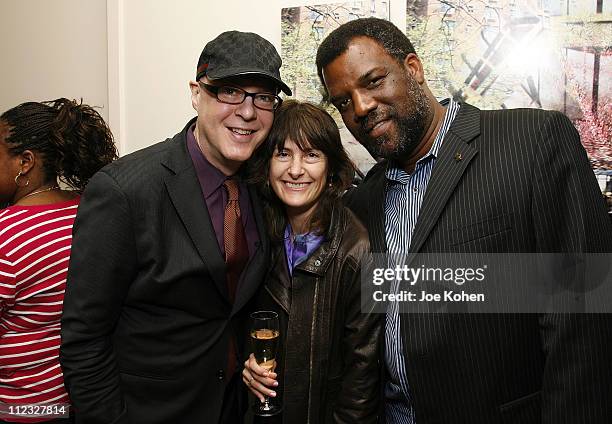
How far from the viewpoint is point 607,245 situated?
4.41 feet

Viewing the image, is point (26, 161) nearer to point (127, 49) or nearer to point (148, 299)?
point (148, 299)

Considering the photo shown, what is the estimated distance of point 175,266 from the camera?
145 centimetres

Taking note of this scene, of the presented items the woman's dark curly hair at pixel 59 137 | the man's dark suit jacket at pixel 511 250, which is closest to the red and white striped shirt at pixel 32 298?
the woman's dark curly hair at pixel 59 137

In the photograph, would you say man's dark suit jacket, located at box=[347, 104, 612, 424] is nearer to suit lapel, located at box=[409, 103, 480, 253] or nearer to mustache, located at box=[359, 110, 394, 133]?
suit lapel, located at box=[409, 103, 480, 253]

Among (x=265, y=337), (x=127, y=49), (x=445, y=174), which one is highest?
(x=127, y=49)

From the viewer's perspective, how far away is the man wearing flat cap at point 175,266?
140 centimetres

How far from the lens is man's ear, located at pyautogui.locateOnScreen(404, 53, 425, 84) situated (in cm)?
162

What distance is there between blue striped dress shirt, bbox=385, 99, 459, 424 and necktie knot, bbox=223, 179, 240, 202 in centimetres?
50

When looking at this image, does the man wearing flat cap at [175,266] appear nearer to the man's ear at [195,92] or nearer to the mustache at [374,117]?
the man's ear at [195,92]

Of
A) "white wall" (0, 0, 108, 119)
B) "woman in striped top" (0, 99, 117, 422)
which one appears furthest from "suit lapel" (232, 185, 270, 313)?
"white wall" (0, 0, 108, 119)

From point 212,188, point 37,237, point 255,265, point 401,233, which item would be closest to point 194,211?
point 212,188

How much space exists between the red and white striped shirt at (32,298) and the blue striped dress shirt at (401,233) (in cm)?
104

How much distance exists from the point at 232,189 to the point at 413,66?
2.33 ft

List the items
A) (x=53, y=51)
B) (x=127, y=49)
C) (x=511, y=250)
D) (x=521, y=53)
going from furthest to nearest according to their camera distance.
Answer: (x=53, y=51) < (x=127, y=49) < (x=521, y=53) < (x=511, y=250)
